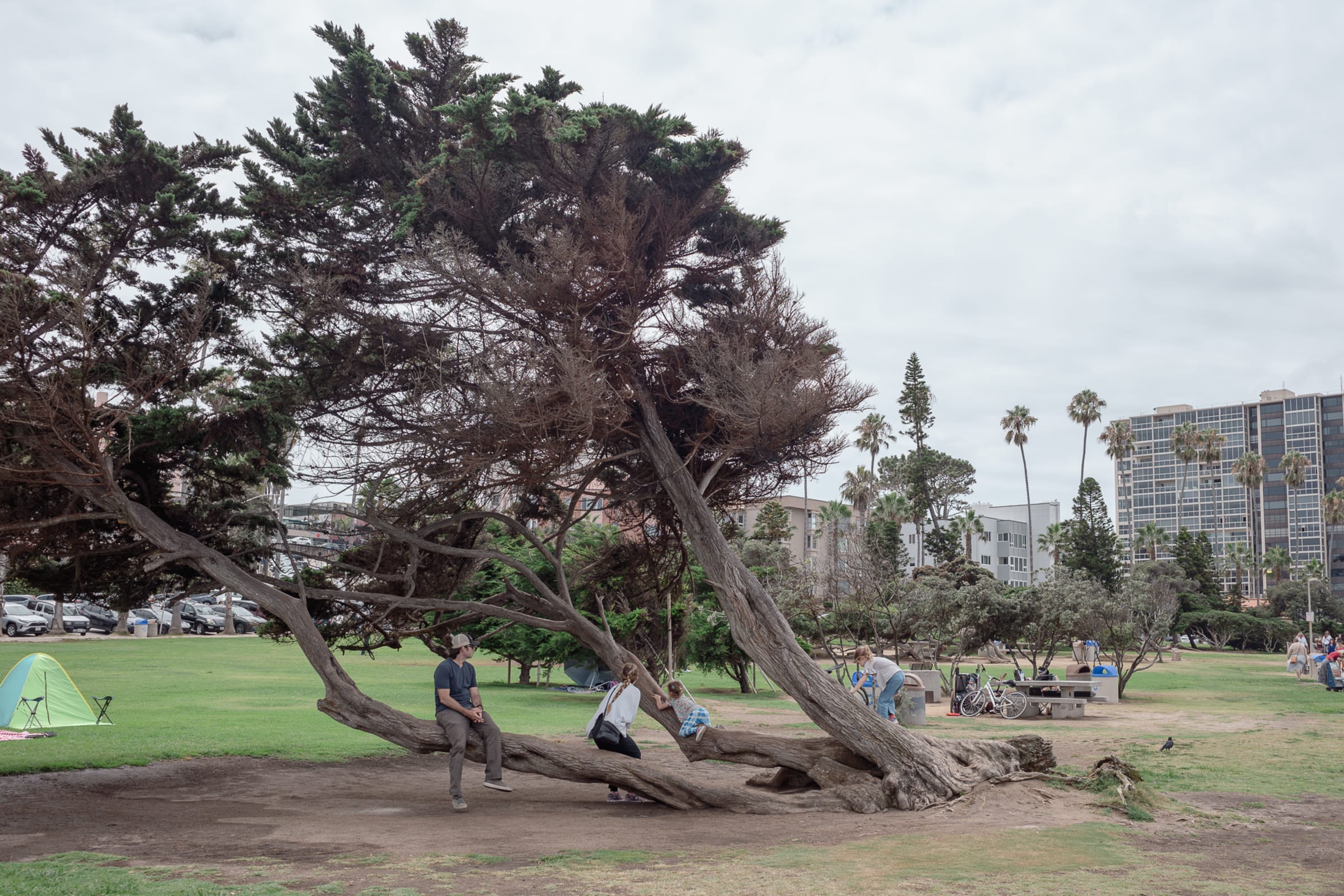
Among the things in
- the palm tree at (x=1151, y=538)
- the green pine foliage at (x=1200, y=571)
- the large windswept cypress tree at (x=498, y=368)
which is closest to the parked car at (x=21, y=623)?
the large windswept cypress tree at (x=498, y=368)

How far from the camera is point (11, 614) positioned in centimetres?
4278

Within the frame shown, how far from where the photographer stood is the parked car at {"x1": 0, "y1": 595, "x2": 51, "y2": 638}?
41.8 meters

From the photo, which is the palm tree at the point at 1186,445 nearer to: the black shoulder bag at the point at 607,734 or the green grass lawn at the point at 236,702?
the green grass lawn at the point at 236,702

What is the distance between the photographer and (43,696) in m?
15.9

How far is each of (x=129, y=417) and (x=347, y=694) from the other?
3.67 metres

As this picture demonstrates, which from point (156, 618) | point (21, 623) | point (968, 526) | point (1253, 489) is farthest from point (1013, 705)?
point (1253, 489)

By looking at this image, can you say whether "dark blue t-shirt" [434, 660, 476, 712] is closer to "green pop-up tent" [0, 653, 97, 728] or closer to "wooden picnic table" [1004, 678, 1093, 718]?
"green pop-up tent" [0, 653, 97, 728]

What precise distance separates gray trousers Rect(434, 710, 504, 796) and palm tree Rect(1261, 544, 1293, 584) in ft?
319

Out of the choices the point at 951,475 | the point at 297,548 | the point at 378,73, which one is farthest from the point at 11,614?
the point at 951,475

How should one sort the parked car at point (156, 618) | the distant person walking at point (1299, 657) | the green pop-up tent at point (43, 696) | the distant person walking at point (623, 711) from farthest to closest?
1. the parked car at point (156, 618)
2. the distant person walking at point (1299, 657)
3. the green pop-up tent at point (43, 696)
4. the distant person walking at point (623, 711)

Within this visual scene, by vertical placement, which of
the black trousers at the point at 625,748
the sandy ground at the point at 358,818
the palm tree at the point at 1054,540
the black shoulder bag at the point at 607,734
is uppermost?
the palm tree at the point at 1054,540

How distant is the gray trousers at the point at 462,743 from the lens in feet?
33.1

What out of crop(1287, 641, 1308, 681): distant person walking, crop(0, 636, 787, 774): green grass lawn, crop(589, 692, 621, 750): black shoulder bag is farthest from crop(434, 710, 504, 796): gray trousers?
crop(1287, 641, 1308, 681): distant person walking

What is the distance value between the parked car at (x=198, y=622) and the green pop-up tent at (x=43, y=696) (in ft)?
129
